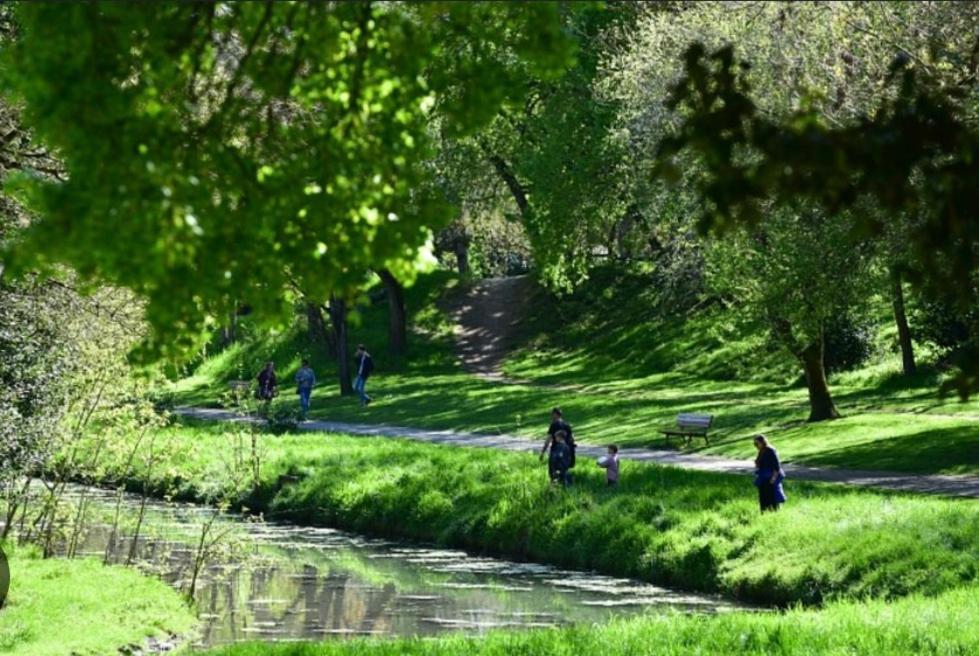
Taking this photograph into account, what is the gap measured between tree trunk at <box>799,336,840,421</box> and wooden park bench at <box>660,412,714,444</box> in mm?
2805

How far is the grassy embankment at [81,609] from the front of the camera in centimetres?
1938

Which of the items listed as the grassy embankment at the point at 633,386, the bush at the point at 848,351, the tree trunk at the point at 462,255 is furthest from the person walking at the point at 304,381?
the tree trunk at the point at 462,255

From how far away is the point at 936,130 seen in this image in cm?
815

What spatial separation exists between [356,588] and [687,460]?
1088 cm

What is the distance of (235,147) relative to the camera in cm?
916

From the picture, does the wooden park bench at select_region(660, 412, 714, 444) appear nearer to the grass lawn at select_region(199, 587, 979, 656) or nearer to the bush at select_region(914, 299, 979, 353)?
the bush at select_region(914, 299, 979, 353)

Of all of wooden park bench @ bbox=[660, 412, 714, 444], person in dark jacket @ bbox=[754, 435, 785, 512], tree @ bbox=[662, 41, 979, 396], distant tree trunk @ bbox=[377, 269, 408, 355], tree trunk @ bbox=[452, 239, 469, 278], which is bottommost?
person in dark jacket @ bbox=[754, 435, 785, 512]

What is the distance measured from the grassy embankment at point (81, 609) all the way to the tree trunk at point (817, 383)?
18.7 metres

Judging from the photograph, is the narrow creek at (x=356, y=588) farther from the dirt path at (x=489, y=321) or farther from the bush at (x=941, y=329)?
the dirt path at (x=489, y=321)

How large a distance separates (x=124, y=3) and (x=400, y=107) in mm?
1680

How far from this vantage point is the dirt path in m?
62.1

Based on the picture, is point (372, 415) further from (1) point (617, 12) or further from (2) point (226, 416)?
(1) point (617, 12)

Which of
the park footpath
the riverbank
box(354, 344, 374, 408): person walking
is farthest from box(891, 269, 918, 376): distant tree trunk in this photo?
box(354, 344, 374, 408): person walking

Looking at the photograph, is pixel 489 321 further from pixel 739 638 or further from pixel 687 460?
pixel 739 638
